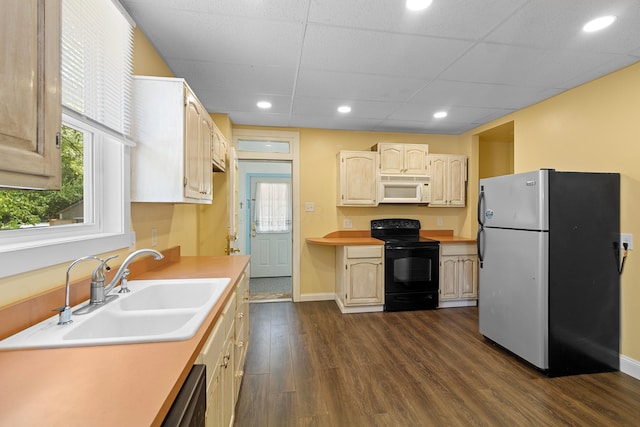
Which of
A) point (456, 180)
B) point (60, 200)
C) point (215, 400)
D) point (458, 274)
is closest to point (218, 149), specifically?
point (60, 200)

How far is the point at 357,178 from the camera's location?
12.3 feet

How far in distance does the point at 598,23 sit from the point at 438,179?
2345mm

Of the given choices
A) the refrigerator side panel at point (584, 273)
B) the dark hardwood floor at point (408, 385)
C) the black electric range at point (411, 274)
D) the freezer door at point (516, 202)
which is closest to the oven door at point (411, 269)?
the black electric range at point (411, 274)

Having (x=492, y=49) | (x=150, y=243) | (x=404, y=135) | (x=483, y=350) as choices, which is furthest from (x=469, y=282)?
(x=150, y=243)

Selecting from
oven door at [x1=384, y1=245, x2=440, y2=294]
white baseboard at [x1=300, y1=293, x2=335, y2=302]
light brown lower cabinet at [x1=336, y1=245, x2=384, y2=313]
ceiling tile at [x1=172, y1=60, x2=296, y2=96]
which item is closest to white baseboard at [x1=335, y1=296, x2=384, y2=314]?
light brown lower cabinet at [x1=336, y1=245, x2=384, y2=313]

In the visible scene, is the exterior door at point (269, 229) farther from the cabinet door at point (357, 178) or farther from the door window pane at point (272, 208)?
the cabinet door at point (357, 178)

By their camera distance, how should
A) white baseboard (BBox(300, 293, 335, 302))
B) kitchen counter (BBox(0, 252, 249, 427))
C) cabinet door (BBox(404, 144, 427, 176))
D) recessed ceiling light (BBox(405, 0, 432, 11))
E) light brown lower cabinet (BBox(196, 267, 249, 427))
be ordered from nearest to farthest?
kitchen counter (BBox(0, 252, 249, 427)) < light brown lower cabinet (BBox(196, 267, 249, 427)) < recessed ceiling light (BBox(405, 0, 432, 11)) < cabinet door (BBox(404, 144, 427, 176)) < white baseboard (BBox(300, 293, 335, 302))

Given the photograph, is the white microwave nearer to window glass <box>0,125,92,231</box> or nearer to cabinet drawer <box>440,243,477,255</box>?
cabinet drawer <box>440,243,477,255</box>

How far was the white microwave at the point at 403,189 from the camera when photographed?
372cm

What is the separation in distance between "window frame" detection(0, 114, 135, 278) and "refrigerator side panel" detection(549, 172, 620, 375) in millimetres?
2940

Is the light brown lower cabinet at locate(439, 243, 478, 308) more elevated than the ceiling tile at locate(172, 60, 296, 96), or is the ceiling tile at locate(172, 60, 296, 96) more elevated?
the ceiling tile at locate(172, 60, 296, 96)

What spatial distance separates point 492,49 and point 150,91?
2.30 m

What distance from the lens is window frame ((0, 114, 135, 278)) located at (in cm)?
113

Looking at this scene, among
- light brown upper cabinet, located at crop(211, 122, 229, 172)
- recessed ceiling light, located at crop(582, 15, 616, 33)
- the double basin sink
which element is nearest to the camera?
the double basin sink
